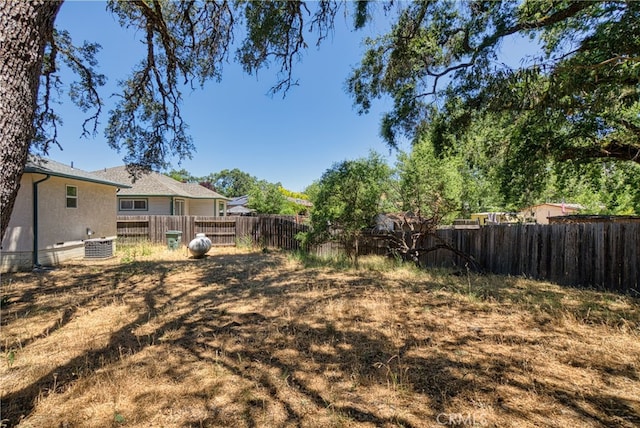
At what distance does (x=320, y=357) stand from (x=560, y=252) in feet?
20.2

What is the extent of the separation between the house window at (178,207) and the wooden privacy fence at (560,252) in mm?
14875

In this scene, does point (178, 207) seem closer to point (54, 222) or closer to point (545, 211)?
point (54, 222)

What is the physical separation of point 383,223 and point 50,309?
7.88 m

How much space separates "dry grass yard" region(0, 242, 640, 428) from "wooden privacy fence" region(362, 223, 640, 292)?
784 mm

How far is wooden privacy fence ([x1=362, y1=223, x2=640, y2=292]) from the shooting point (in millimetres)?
5308

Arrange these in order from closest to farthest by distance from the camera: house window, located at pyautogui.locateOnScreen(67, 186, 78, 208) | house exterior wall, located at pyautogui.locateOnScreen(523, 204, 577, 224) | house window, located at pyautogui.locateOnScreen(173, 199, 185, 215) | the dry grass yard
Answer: the dry grass yard < house window, located at pyautogui.locateOnScreen(67, 186, 78, 208) < house window, located at pyautogui.locateOnScreen(173, 199, 185, 215) < house exterior wall, located at pyautogui.locateOnScreen(523, 204, 577, 224)

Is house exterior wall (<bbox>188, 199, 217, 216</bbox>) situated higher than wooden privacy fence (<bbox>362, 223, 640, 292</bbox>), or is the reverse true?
house exterior wall (<bbox>188, 199, 217, 216</bbox>)

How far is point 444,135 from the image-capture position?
6.44m

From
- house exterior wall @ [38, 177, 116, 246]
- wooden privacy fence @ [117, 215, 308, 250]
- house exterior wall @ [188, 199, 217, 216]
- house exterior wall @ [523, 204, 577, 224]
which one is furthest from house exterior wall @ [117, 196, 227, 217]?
house exterior wall @ [523, 204, 577, 224]

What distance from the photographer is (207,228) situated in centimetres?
1319

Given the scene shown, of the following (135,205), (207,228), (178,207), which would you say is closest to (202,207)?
(178,207)

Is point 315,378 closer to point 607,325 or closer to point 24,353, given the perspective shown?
point 24,353

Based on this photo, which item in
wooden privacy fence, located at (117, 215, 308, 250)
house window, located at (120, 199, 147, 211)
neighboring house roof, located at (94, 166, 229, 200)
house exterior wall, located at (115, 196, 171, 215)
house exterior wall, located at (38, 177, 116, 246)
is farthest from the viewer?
house window, located at (120, 199, 147, 211)

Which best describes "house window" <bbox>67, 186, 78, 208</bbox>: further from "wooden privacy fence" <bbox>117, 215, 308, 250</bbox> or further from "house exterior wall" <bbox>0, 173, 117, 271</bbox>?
"wooden privacy fence" <bbox>117, 215, 308, 250</bbox>
